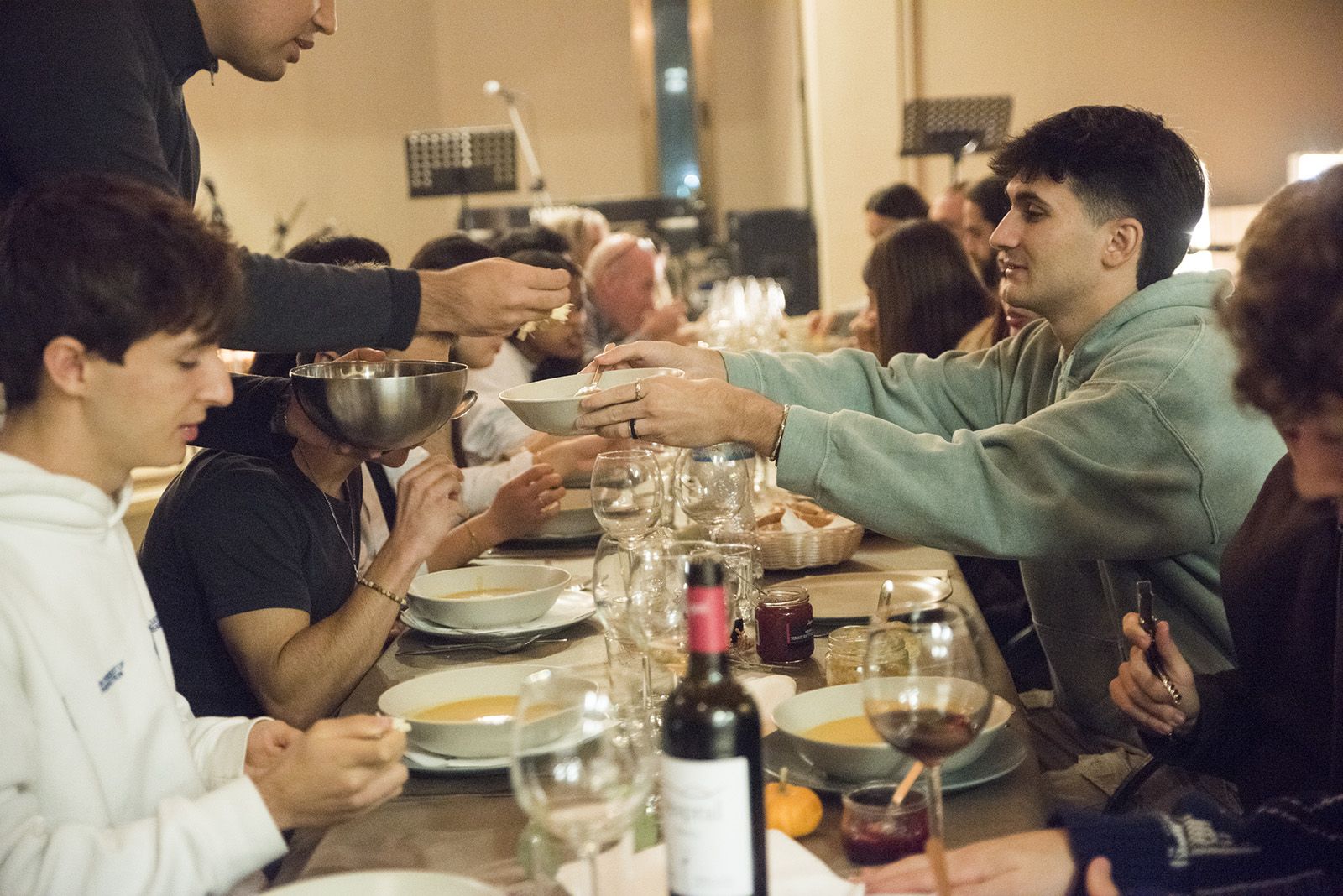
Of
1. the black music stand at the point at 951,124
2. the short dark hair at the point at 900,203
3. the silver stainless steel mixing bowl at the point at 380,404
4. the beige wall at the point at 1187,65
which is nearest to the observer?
the silver stainless steel mixing bowl at the point at 380,404

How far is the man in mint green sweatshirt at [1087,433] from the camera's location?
182 cm

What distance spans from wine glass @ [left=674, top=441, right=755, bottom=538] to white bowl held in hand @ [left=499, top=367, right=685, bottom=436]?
14 cm

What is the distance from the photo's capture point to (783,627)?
5.62ft

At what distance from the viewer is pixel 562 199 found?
34.3 feet

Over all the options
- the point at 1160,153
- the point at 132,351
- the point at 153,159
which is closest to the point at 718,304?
the point at 1160,153

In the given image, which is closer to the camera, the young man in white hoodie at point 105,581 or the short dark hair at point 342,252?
the young man in white hoodie at point 105,581

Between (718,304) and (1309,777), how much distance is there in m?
3.72

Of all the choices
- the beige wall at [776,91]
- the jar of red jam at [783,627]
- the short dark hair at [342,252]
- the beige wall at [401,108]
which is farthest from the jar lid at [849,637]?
the beige wall at [401,108]

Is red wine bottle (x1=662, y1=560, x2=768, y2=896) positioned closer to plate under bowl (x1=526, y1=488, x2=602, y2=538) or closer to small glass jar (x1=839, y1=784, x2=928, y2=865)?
small glass jar (x1=839, y1=784, x2=928, y2=865)

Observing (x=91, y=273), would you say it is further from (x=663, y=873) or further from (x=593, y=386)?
(x=593, y=386)

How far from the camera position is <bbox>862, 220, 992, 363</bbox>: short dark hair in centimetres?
362

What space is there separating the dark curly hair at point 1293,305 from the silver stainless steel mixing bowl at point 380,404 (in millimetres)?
928

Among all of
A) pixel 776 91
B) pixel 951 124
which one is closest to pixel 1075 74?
pixel 951 124

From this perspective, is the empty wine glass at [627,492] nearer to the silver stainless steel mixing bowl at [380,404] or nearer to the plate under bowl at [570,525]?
the silver stainless steel mixing bowl at [380,404]
